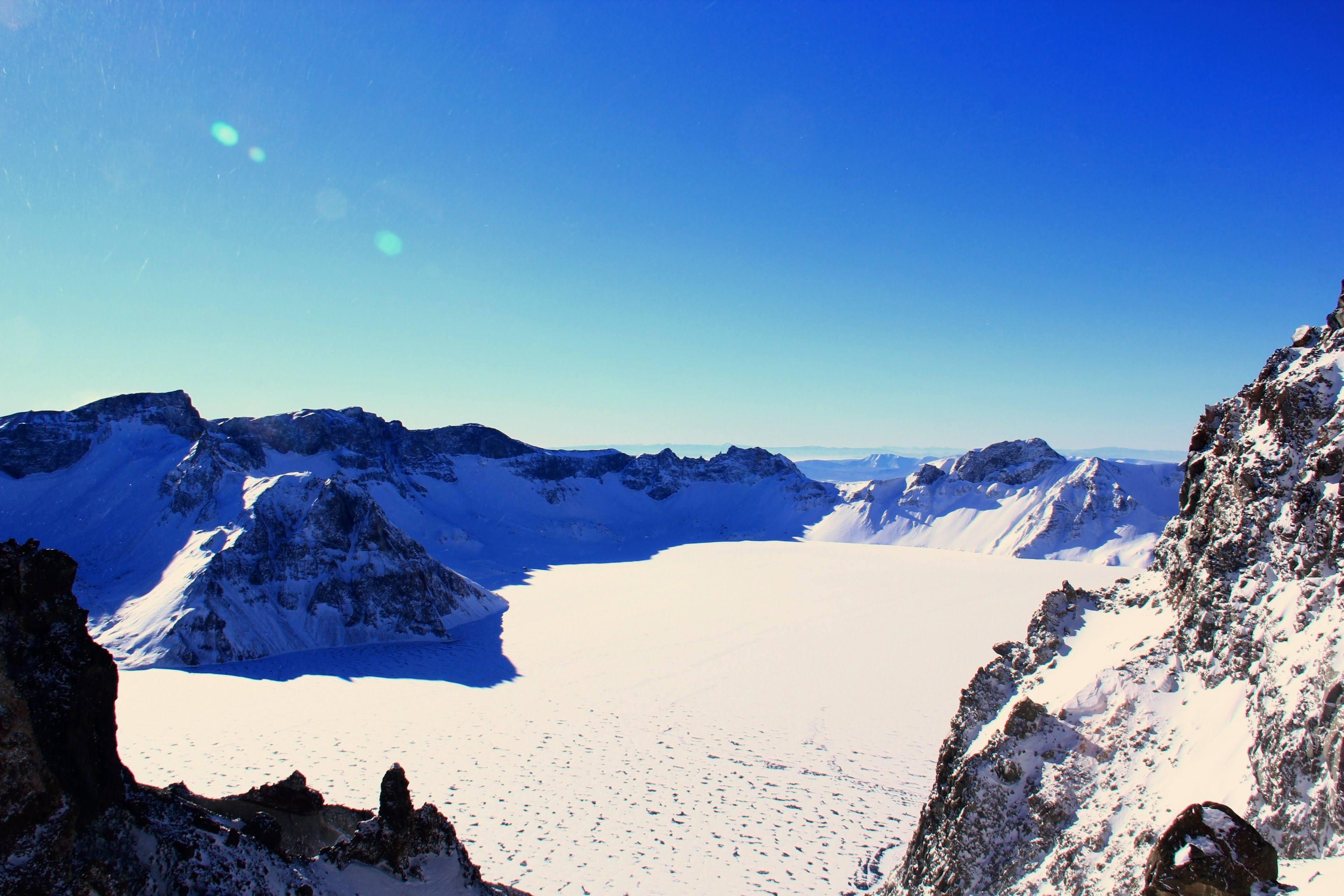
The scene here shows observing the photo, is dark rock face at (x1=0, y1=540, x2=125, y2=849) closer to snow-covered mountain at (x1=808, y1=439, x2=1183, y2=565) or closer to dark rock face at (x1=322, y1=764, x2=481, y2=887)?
dark rock face at (x1=322, y1=764, x2=481, y2=887)

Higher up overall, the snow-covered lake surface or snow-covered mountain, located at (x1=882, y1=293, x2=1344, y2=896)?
snow-covered mountain, located at (x1=882, y1=293, x2=1344, y2=896)

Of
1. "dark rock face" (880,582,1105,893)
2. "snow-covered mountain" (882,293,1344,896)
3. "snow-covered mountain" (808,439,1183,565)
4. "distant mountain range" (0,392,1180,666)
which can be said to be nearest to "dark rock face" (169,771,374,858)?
"dark rock face" (880,582,1105,893)

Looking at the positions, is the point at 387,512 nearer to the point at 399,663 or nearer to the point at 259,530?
the point at 259,530

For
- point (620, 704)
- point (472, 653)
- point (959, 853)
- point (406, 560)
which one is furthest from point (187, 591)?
point (959, 853)

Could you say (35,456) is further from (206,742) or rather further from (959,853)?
(959,853)

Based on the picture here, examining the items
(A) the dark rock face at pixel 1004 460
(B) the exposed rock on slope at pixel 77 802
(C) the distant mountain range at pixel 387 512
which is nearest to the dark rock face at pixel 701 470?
(C) the distant mountain range at pixel 387 512

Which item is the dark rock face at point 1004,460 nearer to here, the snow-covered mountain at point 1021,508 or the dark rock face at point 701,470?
the snow-covered mountain at point 1021,508

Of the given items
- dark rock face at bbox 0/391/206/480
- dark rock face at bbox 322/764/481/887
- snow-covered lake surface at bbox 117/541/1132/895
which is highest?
dark rock face at bbox 0/391/206/480
